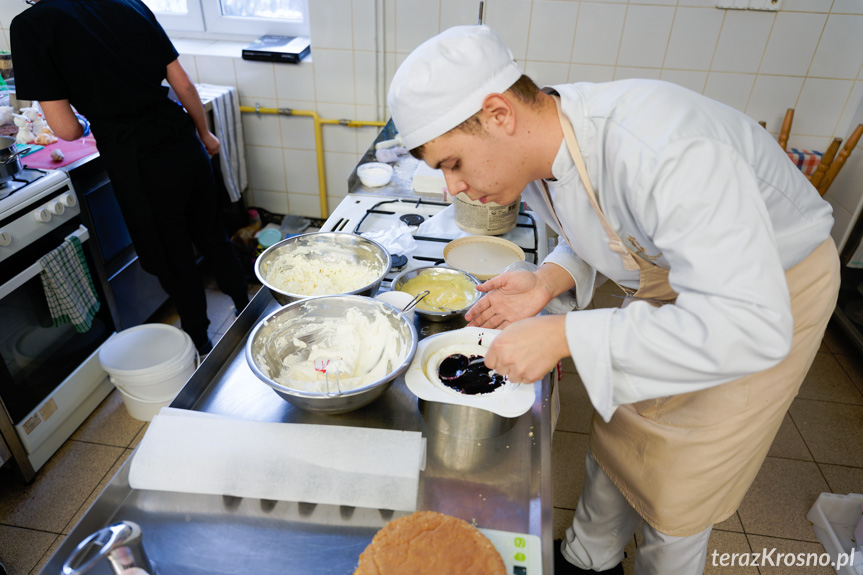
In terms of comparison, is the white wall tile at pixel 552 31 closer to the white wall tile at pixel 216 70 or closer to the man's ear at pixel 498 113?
the white wall tile at pixel 216 70

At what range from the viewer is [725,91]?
9.80 ft

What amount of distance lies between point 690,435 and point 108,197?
2.45m

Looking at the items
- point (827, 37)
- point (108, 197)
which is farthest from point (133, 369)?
point (827, 37)

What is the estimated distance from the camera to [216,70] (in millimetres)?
3238

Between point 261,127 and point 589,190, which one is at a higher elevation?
point 589,190

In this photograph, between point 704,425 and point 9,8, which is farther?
point 9,8

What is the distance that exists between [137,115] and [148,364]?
1012mm

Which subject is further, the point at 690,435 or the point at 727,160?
the point at 690,435

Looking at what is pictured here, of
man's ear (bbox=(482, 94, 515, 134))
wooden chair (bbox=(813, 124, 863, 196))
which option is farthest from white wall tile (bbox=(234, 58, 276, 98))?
wooden chair (bbox=(813, 124, 863, 196))

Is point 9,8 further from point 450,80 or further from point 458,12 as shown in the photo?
point 450,80

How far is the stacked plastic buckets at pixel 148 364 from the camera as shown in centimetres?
222

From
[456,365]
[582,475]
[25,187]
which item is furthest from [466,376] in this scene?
[25,187]

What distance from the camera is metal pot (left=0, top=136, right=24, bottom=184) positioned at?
6.35 ft

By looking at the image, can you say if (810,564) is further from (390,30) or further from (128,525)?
(390,30)
